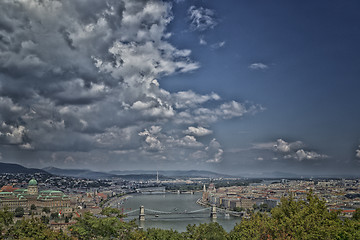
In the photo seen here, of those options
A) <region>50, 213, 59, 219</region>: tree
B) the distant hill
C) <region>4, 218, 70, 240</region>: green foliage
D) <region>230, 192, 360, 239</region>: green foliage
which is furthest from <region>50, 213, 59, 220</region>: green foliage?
the distant hill

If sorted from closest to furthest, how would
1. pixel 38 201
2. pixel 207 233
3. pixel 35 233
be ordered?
pixel 35 233, pixel 207 233, pixel 38 201

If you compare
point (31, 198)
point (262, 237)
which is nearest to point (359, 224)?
point (262, 237)

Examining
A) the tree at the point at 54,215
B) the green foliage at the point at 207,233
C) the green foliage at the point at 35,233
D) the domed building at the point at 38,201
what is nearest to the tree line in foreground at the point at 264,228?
the green foliage at the point at 35,233

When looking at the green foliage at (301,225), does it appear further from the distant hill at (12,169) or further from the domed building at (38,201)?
the distant hill at (12,169)

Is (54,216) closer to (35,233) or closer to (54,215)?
(54,215)

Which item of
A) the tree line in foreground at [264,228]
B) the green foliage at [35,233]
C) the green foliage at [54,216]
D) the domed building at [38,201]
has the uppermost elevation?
the tree line in foreground at [264,228]

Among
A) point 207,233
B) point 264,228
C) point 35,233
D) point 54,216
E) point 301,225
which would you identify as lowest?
point 54,216

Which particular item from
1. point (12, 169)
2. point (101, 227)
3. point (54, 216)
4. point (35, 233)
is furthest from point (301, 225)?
point (12, 169)

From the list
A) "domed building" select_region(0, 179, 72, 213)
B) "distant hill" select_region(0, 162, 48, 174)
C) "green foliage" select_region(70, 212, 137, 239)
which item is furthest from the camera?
"distant hill" select_region(0, 162, 48, 174)

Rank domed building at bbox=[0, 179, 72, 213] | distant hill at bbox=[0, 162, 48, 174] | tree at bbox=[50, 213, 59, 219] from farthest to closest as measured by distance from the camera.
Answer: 1. distant hill at bbox=[0, 162, 48, 174]
2. domed building at bbox=[0, 179, 72, 213]
3. tree at bbox=[50, 213, 59, 219]

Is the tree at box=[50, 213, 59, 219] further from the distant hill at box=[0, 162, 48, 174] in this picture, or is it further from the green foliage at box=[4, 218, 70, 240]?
the distant hill at box=[0, 162, 48, 174]

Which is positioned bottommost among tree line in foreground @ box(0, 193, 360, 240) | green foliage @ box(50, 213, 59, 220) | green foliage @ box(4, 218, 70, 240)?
green foliage @ box(50, 213, 59, 220)
